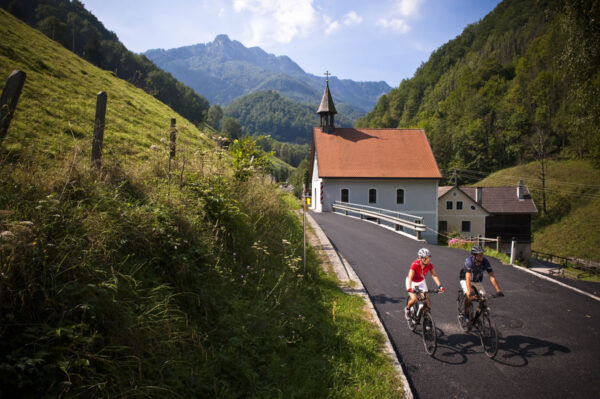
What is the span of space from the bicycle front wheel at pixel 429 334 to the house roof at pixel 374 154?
79.0 ft

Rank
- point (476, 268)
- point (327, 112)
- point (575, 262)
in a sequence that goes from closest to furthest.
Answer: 1. point (476, 268)
2. point (575, 262)
3. point (327, 112)

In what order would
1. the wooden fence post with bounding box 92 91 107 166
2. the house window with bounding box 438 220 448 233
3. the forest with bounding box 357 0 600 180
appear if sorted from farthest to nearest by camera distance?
the forest with bounding box 357 0 600 180 < the house window with bounding box 438 220 448 233 < the wooden fence post with bounding box 92 91 107 166

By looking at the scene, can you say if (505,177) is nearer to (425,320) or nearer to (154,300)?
(425,320)

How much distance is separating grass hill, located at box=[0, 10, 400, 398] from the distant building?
105 feet

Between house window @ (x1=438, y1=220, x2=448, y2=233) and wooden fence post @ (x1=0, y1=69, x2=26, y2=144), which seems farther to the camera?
house window @ (x1=438, y1=220, x2=448, y2=233)

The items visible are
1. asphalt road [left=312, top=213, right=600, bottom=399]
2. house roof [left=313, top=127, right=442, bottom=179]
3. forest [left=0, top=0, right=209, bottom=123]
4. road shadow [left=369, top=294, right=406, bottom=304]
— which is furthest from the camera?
forest [left=0, top=0, right=209, bottom=123]

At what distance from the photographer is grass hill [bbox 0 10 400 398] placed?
235cm

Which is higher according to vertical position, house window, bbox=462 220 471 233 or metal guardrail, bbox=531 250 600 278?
house window, bbox=462 220 471 233

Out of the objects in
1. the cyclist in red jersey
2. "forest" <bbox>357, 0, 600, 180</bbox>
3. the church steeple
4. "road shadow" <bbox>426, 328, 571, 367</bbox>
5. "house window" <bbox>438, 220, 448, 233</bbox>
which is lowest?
"house window" <bbox>438, 220, 448, 233</bbox>

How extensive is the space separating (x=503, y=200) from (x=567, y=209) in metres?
14.5

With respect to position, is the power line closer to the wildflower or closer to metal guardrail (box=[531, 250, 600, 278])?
metal guardrail (box=[531, 250, 600, 278])

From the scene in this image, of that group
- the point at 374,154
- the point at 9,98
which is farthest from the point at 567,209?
the point at 9,98

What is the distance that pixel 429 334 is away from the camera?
5.20 meters

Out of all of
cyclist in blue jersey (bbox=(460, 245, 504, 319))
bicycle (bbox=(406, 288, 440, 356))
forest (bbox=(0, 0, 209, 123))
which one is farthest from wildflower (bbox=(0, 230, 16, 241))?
forest (bbox=(0, 0, 209, 123))
